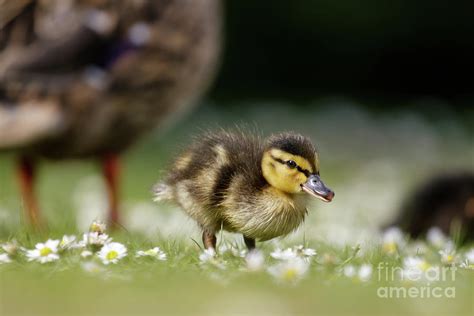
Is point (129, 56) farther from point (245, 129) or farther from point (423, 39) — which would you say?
point (423, 39)

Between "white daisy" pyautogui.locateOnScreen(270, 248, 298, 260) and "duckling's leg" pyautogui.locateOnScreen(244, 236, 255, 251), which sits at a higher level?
"duckling's leg" pyautogui.locateOnScreen(244, 236, 255, 251)

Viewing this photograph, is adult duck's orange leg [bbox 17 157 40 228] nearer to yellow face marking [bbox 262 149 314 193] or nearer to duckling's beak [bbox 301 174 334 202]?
yellow face marking [bbox 262 149 314 193]

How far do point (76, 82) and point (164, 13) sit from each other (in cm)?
68

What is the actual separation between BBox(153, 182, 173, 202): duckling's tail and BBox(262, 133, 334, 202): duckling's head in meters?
0.45

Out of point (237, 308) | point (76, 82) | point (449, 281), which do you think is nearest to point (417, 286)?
point (449, 281)

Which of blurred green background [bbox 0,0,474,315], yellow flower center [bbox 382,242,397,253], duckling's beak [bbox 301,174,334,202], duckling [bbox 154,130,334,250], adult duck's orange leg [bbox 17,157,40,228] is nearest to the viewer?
duckling's beak [bbox 301,174,334,202]

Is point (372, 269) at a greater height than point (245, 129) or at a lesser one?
lesser

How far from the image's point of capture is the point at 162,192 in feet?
10.8

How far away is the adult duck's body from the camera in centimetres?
464

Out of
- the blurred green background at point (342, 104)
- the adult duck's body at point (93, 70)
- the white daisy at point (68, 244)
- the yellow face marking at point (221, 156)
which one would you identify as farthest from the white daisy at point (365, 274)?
the blurred green background at point (342, 104)

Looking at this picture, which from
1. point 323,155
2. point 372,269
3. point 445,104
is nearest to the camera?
point 372,269

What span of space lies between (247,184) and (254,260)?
29 cm

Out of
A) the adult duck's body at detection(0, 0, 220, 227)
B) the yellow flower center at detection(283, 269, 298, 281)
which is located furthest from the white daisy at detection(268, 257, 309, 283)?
the adult duck's body at detection(0, 0, 220, 227)

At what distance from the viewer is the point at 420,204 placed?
5.89m
